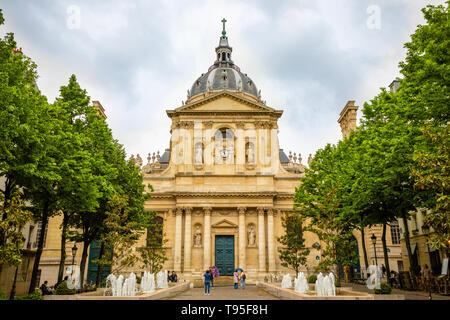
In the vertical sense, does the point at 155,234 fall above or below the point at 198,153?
below

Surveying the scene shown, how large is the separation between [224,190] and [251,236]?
235 inches

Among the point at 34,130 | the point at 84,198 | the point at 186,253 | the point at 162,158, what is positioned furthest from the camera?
the point at 162,158

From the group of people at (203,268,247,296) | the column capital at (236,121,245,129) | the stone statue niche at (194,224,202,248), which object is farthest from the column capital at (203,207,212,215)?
the column capital at (236,121,245,129)

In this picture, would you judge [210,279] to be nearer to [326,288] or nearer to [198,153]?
[326,288]

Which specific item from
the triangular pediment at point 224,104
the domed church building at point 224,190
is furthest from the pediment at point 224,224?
the triangular pediment at point 224,104

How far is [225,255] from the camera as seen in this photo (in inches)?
1592

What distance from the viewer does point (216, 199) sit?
41094mm

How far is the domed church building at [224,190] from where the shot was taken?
131 feet

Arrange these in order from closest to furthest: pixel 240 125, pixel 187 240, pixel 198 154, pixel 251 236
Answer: pixel 187 240, pixel 251 236, pixel 198 154, pixel 240 125

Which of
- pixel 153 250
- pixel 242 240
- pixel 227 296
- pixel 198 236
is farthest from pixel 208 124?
pixel 227 296

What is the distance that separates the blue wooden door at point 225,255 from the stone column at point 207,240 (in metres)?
1.20
